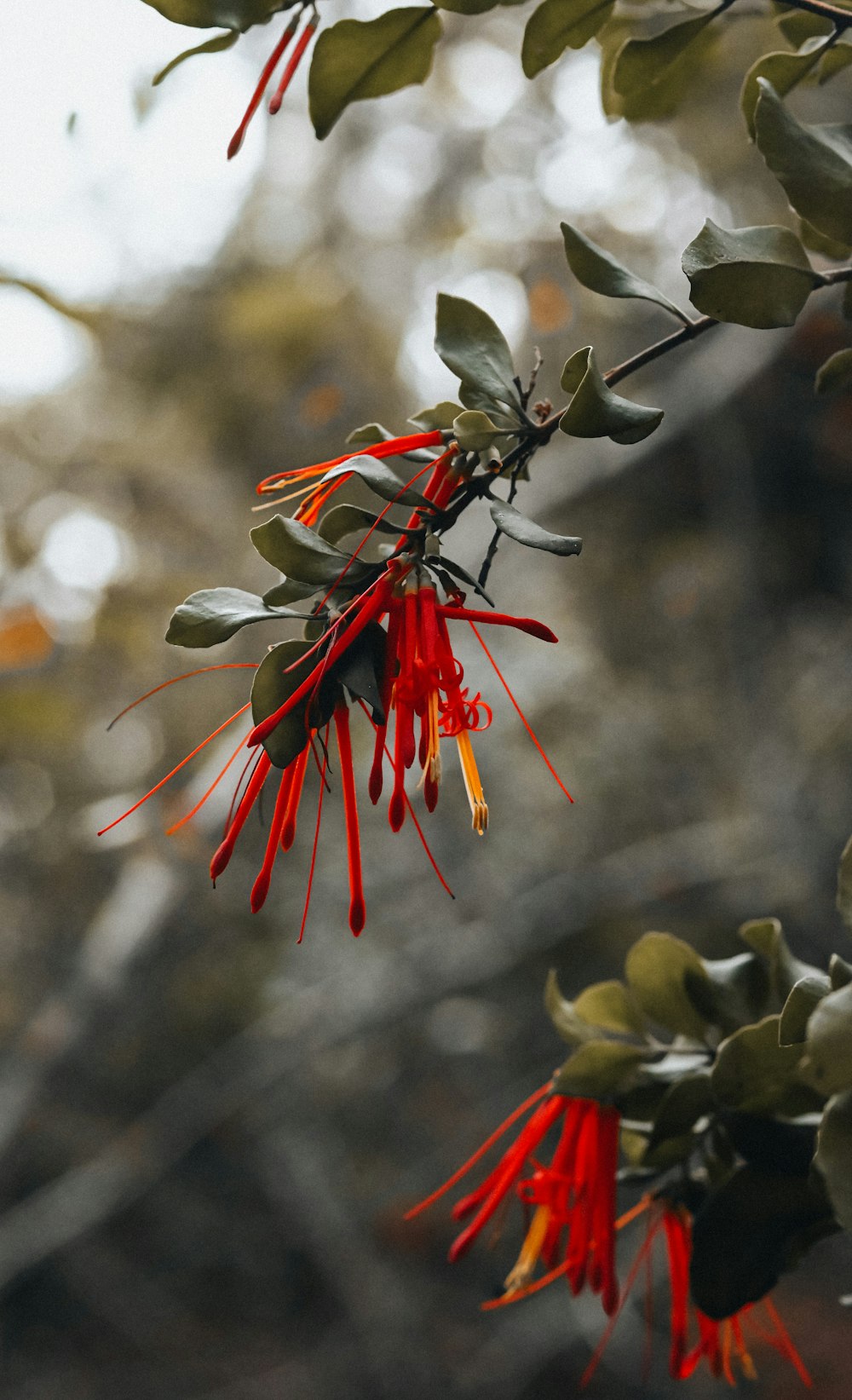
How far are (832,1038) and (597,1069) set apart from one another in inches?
4.9

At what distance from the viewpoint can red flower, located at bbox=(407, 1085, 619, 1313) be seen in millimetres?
301

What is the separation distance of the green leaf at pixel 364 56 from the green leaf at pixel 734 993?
28cm

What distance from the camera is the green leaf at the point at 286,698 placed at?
22cm

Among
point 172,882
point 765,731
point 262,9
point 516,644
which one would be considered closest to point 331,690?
point 262,9

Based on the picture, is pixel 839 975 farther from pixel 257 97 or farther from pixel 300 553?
pixel 257 97

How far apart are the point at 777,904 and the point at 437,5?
1.44 metres

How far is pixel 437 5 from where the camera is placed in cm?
27

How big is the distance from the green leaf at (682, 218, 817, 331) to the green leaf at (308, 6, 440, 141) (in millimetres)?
122

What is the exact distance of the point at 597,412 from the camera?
220 millimetres

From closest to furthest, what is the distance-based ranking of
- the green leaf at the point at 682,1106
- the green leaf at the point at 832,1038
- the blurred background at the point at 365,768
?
the green leaf at the point at 832,1038 < the green leaf at the point at 682,1106 < the blurred background at the point at 365,768

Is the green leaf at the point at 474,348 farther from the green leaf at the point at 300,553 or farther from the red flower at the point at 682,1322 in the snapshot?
the red flower at the point at 682,1322

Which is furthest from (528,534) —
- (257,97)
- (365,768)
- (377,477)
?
(365,768)

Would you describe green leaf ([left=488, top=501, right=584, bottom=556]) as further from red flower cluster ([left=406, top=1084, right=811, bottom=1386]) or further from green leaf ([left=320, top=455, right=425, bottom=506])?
red flower cluster ([left=406, top=1084, right=811, bottom=1386])

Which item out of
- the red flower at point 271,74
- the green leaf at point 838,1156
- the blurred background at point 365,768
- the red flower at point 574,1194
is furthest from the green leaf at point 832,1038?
the blurred background at point 365,768
